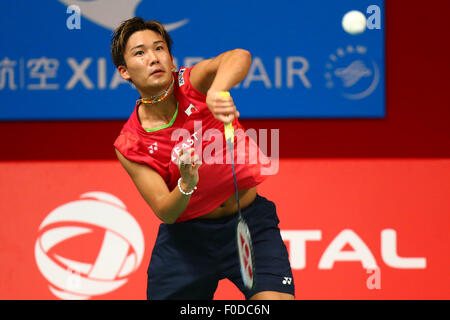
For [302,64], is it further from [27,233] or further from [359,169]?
[27,233]

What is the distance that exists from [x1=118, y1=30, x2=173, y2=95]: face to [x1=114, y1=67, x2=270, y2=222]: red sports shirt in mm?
84

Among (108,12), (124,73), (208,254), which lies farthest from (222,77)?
(108,12)

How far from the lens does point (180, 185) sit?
2.14 meters

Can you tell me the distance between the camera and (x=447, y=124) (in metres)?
3.58

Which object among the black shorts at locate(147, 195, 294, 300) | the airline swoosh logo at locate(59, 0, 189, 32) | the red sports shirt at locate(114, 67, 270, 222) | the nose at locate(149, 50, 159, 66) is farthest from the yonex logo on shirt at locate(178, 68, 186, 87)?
the airline swoosh logo at locate(59, 0, 189, 32)

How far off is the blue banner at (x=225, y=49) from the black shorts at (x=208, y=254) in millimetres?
1177

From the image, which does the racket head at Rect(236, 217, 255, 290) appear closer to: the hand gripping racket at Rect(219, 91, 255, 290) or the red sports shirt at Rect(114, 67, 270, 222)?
the hand gripping racket at Rect(219, 91, 255, 290)

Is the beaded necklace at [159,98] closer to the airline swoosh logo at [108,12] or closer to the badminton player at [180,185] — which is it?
the badminton player at [180,185]

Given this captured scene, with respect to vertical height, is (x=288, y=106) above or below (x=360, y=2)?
below

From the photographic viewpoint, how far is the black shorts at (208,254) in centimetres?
242

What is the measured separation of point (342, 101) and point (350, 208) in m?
0.59

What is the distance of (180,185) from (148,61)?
460 millimetres

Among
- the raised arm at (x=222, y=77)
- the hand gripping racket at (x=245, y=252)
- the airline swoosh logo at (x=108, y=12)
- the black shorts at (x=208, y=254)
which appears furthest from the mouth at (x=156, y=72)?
the airline swoosh logo at (x=108, y=12)
